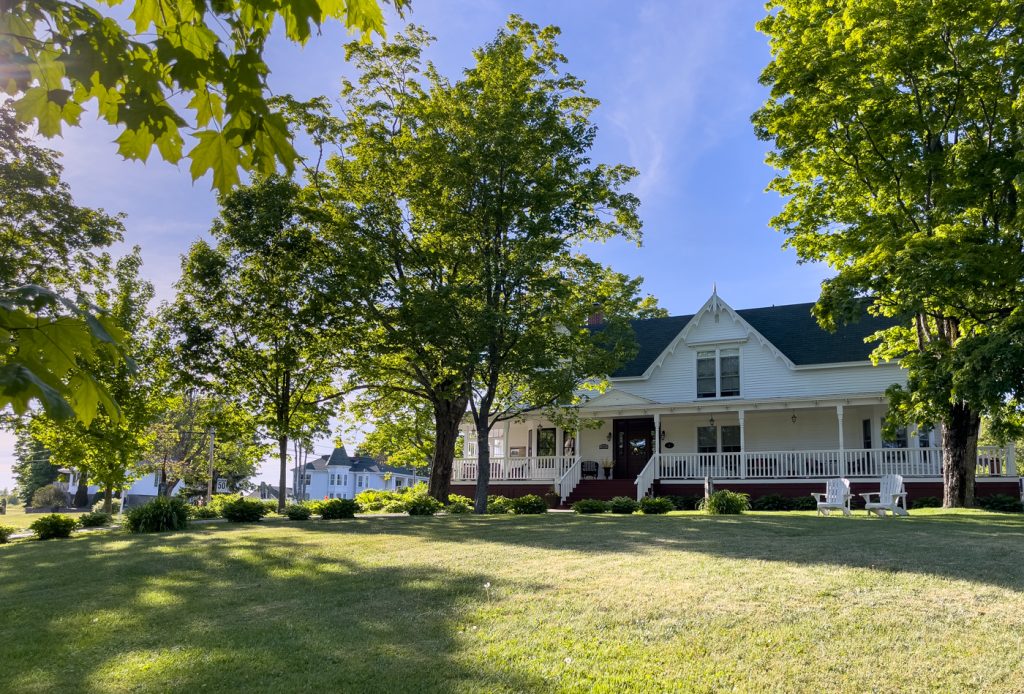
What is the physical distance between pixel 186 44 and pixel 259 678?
14.3 ft

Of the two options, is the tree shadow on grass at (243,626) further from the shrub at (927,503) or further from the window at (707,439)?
the window at (707,439)

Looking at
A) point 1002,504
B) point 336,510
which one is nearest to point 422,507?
point 336,510

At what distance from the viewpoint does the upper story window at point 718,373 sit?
27.0 meters

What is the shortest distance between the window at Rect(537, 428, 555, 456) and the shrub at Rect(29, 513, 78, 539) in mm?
17201

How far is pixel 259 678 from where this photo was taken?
5.05 meters

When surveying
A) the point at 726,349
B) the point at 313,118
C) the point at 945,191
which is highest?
the point at 313,118

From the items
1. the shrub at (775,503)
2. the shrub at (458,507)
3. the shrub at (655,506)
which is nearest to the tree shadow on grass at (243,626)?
the shrub at (458,507)

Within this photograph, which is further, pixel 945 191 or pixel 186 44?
pixel 945 191

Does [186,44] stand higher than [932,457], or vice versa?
[186,44]

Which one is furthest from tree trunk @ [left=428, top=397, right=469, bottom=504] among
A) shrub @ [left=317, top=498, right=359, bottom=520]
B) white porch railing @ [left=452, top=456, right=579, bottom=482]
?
white porch railing @ [left=452, top=456, right=579, bottom=482]

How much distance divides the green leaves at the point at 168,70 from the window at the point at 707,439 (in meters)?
26.2

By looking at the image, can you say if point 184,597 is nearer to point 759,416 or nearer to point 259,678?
point 259,678

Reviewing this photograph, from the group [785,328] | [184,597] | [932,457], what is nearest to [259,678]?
[184,597]

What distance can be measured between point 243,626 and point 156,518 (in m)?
11.2
